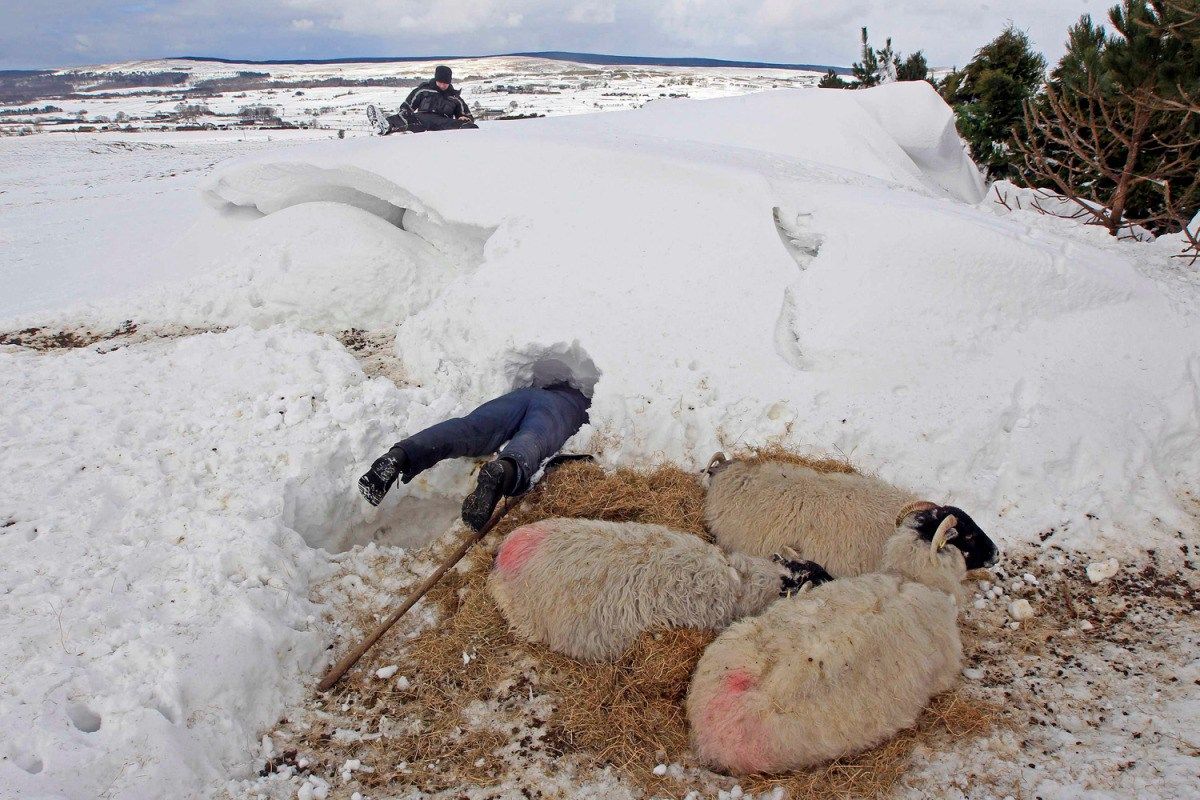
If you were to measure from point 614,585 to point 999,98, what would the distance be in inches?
540

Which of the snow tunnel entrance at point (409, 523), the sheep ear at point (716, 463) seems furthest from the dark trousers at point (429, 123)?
the sheep ear at point (716, 463)

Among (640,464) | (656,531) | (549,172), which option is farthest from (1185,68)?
(656,531)

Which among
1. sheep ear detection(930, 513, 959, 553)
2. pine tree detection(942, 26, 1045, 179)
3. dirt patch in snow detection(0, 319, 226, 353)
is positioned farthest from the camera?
pine tree detection(942, 26, 1045, 179)

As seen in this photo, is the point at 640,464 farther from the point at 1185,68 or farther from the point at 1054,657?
the point at 1185,68

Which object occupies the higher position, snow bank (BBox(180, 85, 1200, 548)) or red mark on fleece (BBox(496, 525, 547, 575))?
snow bank (BBox(180, 85, 1200, 548))

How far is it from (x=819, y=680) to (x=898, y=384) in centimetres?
267

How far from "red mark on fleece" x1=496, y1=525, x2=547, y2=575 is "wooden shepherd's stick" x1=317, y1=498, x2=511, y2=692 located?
1.28ft

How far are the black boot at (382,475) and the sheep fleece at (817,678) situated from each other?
198 centimetres

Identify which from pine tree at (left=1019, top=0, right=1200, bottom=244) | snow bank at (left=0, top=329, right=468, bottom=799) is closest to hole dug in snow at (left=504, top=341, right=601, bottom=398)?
snow bank at (left=0, top=329, right=468, bottom=799)

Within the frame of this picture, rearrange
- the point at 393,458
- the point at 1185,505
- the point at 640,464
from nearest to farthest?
the point at 393,458 → the point at 1185,505 → the point at 640,464

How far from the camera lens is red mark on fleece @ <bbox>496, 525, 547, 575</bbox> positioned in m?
3.49

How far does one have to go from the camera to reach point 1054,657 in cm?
333

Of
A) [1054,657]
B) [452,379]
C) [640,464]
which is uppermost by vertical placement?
[452,379]

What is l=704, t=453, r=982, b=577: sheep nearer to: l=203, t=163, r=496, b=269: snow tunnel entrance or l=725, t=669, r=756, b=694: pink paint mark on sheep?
l=725, t=669, r=756, b=694: pink paint mark on sheep
